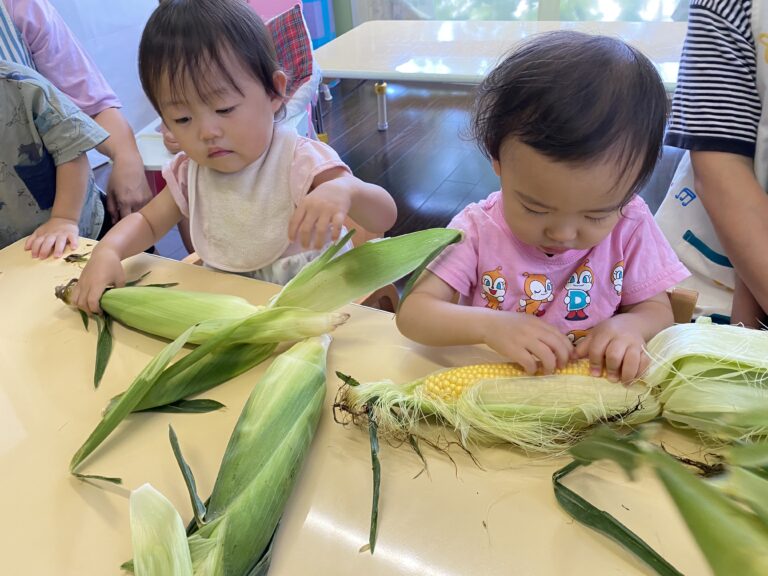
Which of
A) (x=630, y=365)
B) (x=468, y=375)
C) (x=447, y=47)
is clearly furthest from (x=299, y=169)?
(x=447, y=47)

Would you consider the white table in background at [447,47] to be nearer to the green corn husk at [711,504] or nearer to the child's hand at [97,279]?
the child's hand at [97,279]

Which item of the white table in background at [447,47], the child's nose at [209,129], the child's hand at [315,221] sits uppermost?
the child's nose at [209,129]

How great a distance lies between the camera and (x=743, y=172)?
101cm

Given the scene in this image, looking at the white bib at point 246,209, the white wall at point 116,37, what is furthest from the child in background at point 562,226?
the white wall at point 116,37

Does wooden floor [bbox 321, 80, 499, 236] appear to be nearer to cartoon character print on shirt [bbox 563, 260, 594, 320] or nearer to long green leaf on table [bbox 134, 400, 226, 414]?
cartoon character print on shirt [bbox 563, 260, 594, 320]

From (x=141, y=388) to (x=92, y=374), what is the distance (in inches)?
6.7

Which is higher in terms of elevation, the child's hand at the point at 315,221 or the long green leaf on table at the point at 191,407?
the child's hand at the point at 315,221

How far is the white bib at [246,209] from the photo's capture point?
3.83ft

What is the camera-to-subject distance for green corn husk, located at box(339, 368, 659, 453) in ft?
2.06

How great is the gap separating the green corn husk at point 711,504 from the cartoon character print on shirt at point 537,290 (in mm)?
292

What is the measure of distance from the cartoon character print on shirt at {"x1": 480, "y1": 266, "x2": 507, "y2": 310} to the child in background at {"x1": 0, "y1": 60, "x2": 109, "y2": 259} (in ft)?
2.93

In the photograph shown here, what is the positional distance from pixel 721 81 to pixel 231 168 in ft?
3.05

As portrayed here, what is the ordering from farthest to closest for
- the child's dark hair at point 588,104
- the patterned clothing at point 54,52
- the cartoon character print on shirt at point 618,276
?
the patterned clothing at point 54,52
the cartoon character print on shirt at point 618,276
the child's dark hair at point 588,104

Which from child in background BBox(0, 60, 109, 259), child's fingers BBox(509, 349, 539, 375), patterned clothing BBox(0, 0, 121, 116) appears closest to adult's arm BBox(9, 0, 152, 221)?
patterned clothing BBox(0, 0, 121, 116)
